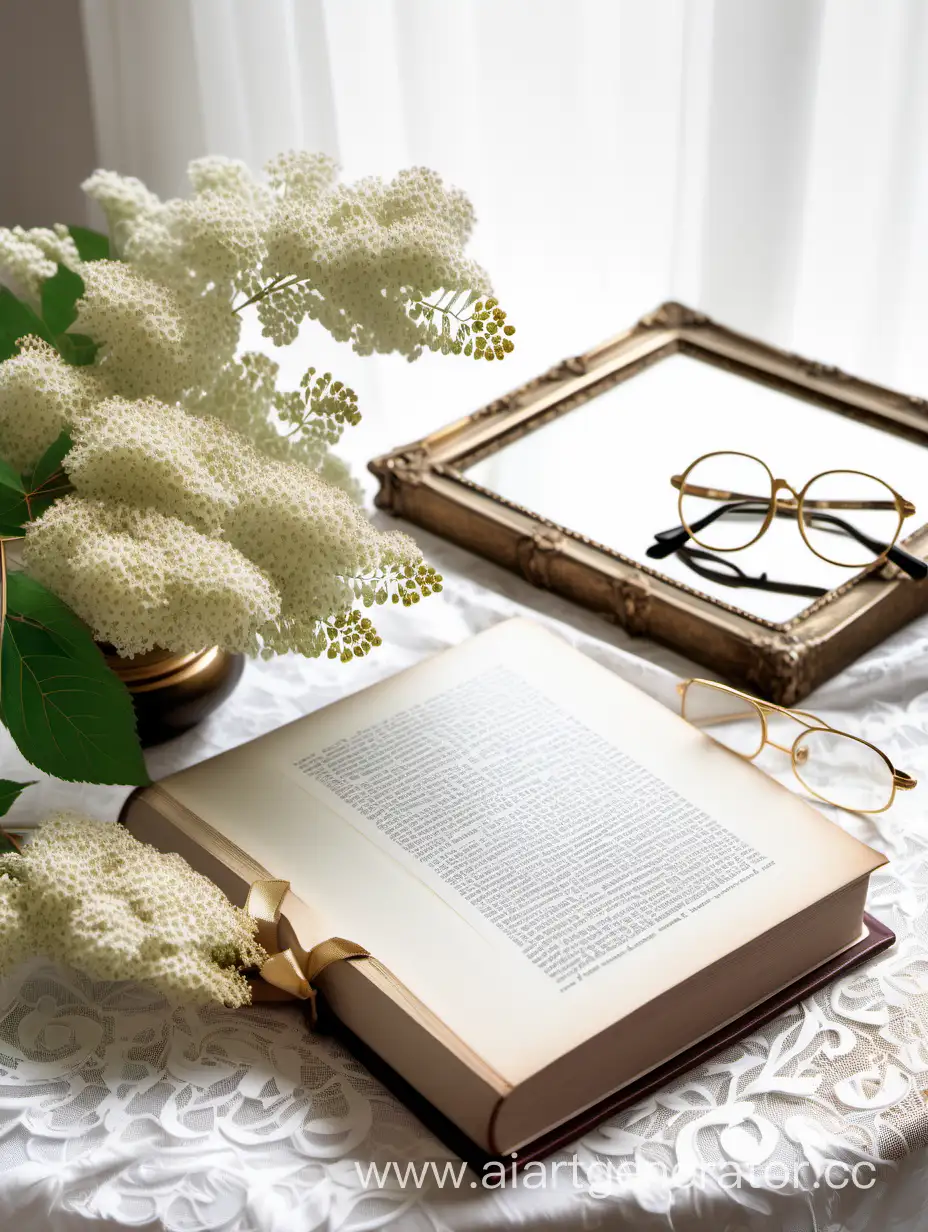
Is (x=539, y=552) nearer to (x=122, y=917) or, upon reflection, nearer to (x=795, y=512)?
(x=795, y=512)

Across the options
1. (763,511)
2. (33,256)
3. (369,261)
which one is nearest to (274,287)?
(369,261)

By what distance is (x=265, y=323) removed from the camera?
0.83 meters

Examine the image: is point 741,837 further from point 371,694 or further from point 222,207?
point 222,207

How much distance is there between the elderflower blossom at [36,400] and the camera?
775 millimetres

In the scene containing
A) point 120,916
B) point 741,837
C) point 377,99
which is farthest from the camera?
point 377,99

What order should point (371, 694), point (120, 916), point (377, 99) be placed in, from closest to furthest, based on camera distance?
point (120, 916)
point (371, 694)
point (377, 99)

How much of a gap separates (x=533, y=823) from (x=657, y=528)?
0.36 m

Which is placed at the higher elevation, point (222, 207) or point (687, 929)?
point (222, 207)

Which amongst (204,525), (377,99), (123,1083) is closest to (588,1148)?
(123,1083)

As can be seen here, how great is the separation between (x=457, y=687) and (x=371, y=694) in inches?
2.3

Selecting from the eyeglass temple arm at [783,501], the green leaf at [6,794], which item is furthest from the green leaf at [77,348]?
the eyeglass temple arm at [783,501]

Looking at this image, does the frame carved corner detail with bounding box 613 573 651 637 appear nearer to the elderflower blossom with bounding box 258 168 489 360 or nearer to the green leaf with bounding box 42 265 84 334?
the elderflower blossom with bounding box 258 168 489 360

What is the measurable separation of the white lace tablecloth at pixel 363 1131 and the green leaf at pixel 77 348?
0.37 metres

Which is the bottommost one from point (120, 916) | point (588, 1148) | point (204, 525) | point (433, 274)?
point (588, 1148)
